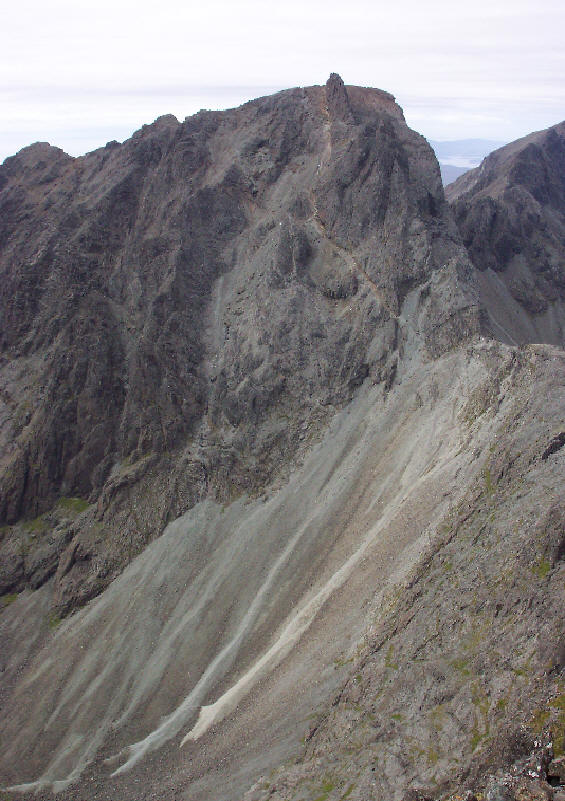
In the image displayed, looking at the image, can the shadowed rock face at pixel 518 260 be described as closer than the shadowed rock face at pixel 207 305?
No

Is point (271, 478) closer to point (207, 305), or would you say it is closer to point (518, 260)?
point (207, 305)

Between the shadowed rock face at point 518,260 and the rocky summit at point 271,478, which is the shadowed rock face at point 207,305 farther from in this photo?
the shadowed rock face at point 518,260

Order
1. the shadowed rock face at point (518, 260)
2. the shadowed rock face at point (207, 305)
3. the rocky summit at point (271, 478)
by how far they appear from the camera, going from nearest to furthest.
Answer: the rocky summit at point (271, 478)
the shadowed rock face at point (207, 305)
the shadowed rock face at point (518, 260)

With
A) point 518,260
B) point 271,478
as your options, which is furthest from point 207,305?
point 518,260

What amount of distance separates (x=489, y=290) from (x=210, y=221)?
2209 inches

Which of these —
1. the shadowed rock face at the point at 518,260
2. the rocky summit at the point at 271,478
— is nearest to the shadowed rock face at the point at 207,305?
the rocky summit at the point at 271,478

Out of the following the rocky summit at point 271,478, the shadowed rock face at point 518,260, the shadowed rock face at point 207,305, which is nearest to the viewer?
Result: the rocky summit at point 271,478

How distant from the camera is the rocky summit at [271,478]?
31453 mm

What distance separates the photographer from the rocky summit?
31.5m

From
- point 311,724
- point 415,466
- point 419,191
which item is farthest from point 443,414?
point 419,191

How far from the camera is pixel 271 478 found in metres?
64.9

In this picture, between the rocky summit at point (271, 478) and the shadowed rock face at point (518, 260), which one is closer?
the rocky summit at point (271, 478)

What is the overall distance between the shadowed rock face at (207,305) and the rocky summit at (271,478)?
14.5 inches

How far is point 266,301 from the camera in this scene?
244 ft
